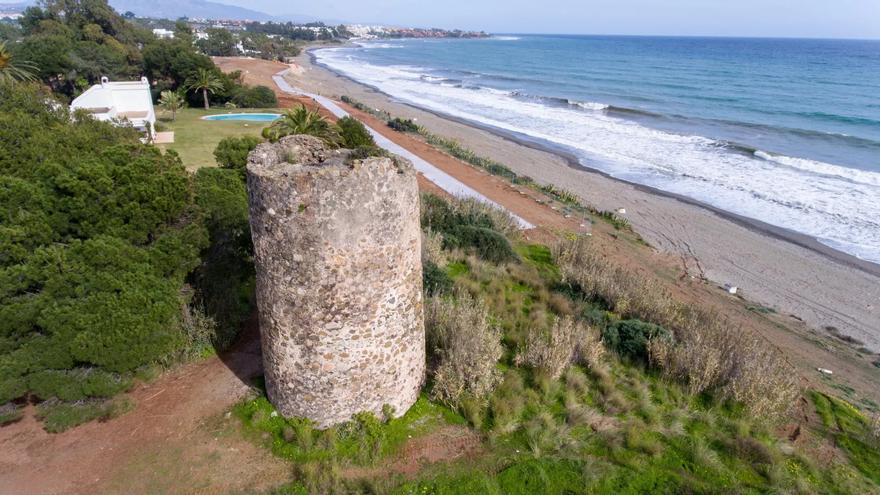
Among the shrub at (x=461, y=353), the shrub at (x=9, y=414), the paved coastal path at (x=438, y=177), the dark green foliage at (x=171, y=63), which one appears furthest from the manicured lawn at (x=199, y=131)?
the shrub at (x=461, y=353)

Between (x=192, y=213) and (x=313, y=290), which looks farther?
(x=192, y=213)

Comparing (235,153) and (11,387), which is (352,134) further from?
(11,387)

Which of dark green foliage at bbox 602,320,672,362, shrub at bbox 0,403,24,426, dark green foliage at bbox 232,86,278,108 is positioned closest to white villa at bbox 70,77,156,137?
dark green foliage at bbox 232,86,278,108

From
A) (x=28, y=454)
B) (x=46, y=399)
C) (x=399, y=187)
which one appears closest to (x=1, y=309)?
(x=46, y=399)

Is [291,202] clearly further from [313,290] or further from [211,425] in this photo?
[211,425]

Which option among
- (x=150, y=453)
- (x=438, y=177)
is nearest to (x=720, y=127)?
(x=438, y=177)

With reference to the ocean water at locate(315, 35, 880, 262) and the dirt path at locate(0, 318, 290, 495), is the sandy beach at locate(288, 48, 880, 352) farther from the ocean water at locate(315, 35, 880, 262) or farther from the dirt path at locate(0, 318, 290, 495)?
the dirt path at locate(0, 318, 290, 495)

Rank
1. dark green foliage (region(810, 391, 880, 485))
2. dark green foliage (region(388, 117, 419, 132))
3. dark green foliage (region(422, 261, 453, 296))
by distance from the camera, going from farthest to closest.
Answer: dark green foliage (region(388, 117, 419, 132)) < dark green foliage (region(422, 261, 453, 296)) < dark green foliage (region(810, 391, 880, 485))
